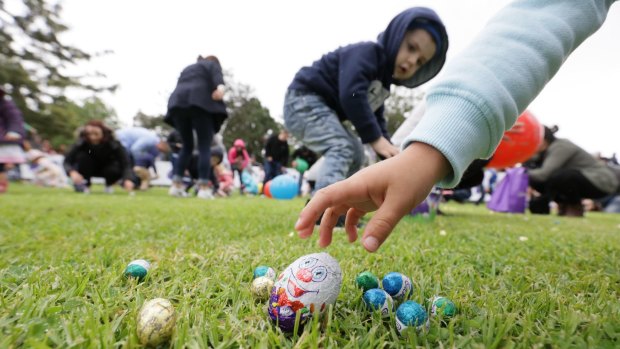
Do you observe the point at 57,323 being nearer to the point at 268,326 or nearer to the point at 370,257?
the point at 268,326

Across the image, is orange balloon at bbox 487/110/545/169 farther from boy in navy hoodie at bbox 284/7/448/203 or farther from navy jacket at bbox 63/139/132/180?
navy jacket at bbox 63/139/132/180

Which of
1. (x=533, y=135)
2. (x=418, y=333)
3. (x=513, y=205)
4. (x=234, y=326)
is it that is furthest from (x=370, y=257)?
(x=513, y=205)

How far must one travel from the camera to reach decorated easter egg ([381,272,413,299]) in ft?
3.69

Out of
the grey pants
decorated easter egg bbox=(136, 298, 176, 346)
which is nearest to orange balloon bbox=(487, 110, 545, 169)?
the grey pants

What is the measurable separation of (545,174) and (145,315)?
710 cm

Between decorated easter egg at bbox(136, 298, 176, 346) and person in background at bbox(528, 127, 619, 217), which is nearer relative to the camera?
decorated easter egg at bbox(136, 298, 176, 346)

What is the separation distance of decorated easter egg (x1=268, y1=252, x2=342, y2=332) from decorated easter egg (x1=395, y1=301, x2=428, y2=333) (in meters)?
0.17

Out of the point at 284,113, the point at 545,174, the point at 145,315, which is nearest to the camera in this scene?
the point at 145,315

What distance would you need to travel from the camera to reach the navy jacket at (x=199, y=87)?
504 centimetres

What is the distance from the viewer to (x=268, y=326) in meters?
0.90

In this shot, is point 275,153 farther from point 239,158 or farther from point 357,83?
point 357,83

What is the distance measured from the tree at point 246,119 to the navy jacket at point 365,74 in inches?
1075

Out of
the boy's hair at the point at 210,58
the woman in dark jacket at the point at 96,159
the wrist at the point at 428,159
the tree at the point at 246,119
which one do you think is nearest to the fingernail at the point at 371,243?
the wrist at the point at 428,159

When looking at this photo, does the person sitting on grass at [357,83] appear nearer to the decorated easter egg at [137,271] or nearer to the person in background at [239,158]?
the decorated easter egg at [137,271]
